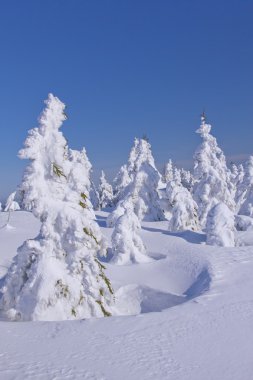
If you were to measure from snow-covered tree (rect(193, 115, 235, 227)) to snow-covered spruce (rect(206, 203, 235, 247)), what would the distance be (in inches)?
479

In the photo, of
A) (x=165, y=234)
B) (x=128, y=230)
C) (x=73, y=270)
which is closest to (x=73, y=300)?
(x=73, y=270)

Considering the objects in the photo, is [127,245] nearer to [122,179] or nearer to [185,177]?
[122,179]

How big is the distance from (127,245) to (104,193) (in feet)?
180

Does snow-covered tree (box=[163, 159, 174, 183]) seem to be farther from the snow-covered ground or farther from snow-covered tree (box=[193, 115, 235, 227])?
the snow-covered ground

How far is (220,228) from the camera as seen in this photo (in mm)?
27406

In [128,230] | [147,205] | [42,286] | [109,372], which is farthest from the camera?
[147,205]

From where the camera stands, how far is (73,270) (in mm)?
14328

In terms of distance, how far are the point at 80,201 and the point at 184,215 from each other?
21.2m

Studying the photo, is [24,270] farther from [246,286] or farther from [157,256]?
[157,256]

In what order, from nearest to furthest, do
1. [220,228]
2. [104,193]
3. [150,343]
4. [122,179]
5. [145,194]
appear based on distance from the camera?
[150,343]
[220,228]
[145,194]
[122,179]
[104,193]

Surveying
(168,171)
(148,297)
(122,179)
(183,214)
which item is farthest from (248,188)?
(148,297)

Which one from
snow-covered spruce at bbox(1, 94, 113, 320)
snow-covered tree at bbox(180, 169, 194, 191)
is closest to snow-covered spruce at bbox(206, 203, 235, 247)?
snow-covered spruce at bbox(1, 94, 113, 320)

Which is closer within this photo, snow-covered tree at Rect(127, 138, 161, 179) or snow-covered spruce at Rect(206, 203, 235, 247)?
snow-covered spruce at Rect(206, 203, 235, 247)

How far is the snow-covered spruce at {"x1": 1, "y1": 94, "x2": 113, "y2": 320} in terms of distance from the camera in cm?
1330
